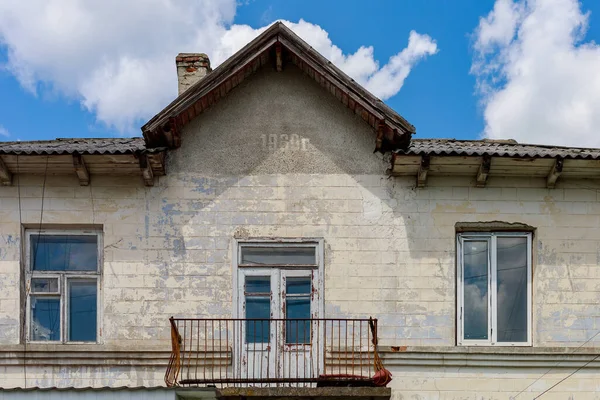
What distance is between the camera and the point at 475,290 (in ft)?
33.3

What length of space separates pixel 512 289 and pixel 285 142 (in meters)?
4.10

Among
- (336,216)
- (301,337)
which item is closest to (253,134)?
(336,216)

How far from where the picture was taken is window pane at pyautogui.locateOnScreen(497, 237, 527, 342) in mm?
10062

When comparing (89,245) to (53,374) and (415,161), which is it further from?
(415,161)

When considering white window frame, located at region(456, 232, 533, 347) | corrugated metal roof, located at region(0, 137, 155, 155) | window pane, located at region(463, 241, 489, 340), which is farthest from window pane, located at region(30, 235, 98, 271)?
window pane, located at region(463, 241, 489, 340)

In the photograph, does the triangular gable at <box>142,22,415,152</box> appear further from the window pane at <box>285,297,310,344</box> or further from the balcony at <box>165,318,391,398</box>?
the balcony at <box>165,318,391,398</box>

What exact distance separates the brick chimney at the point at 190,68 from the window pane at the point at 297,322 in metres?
→ 4.52

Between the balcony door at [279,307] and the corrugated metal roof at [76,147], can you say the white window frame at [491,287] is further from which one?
the corrugated metal roof at [76,147]

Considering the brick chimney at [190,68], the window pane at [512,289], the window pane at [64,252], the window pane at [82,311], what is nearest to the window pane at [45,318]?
the window pane at [82,311]

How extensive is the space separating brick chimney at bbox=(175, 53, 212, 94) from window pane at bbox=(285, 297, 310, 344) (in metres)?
4.52

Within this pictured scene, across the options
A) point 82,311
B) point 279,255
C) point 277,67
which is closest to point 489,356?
point 279,255

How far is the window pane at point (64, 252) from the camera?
1011 cm

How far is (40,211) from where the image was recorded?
10070 mm

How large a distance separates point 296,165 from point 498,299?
3651 mm
